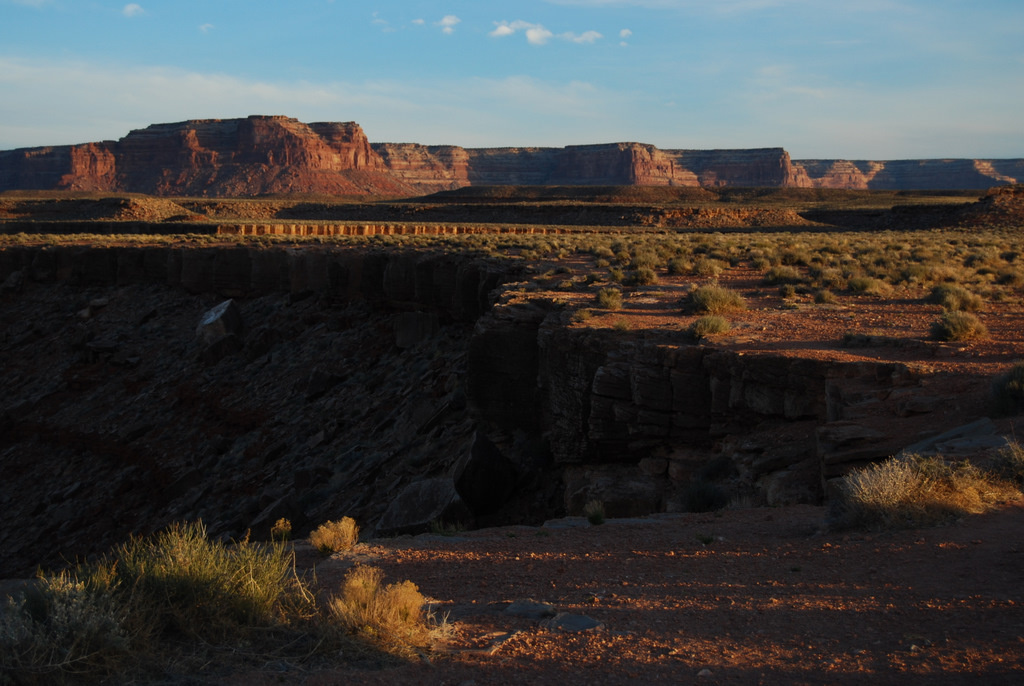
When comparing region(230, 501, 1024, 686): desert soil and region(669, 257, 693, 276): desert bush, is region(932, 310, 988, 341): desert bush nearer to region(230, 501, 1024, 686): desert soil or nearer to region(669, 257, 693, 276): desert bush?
region(230, 501, 1024, 686): desert soil

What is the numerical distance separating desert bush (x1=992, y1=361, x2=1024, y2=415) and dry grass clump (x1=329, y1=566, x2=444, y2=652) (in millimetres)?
6478

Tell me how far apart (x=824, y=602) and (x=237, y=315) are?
2171 cm

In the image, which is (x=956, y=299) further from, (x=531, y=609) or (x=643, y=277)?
(x=531, y=609)

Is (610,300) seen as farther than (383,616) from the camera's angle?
Yes

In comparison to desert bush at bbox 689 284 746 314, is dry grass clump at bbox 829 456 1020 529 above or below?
below

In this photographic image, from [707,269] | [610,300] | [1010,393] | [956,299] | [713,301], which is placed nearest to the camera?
[1010,393]

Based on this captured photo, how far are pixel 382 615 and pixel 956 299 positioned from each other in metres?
14.2

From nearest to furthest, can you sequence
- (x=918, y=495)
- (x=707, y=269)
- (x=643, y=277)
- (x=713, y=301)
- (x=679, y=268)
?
(x=918, y=495) → (x=713, y=301) → (x=643, y=277) → (x=707, y=269) → (x=679, y=268)

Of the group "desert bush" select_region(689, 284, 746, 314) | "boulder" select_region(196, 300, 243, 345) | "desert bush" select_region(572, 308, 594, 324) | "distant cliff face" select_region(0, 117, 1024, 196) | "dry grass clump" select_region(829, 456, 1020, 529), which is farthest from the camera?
"distant cliff face" select_region(0, 117, 1024, 196)

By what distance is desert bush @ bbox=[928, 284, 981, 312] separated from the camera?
1523cm

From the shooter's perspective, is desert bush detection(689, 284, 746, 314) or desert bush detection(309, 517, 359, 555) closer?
desert bush detection(309, 517, 359, 555)

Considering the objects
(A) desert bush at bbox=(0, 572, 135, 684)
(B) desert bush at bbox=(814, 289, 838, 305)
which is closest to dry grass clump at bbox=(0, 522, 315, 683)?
(A) desert bush at bbox=(0, 572, 135, 684)

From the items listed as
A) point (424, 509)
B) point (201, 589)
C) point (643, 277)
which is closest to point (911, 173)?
point (643, 277)

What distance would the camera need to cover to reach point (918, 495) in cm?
661
